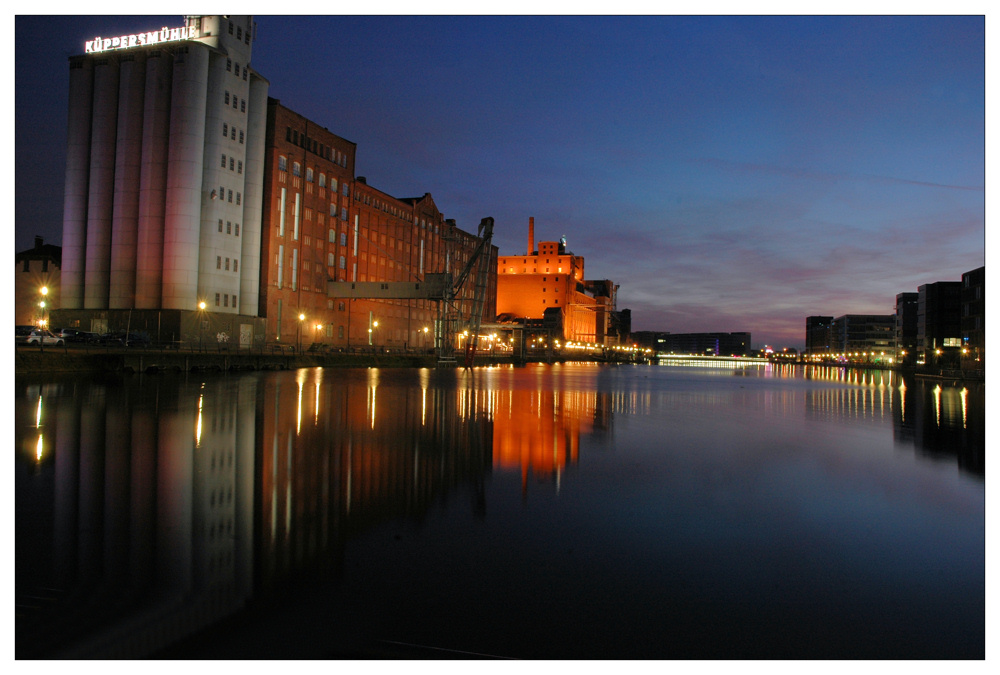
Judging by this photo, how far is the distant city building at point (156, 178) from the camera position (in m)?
57.8

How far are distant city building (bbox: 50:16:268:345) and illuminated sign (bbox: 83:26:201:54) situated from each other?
12 centimetres

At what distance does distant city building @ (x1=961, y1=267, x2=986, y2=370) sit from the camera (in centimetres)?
7562

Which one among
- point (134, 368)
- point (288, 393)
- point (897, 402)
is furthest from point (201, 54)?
point (897, 402)

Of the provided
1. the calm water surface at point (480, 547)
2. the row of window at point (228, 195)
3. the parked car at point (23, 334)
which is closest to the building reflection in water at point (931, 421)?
the calm water surface at point (480, 547)

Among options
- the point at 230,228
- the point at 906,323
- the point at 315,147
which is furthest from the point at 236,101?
A: the point at 906,323

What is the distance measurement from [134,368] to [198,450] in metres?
29.6

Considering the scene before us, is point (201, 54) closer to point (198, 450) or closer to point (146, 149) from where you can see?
point (146, 149)

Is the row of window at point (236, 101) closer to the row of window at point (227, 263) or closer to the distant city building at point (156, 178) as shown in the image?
the distant city building at point (156, 178)

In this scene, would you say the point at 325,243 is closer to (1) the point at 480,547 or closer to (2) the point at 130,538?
(2) the point at 130,538

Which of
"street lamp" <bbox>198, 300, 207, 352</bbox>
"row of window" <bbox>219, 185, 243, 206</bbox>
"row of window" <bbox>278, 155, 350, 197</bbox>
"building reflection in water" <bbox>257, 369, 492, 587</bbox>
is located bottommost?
"building reflection in water" <bbox>257, 369, 492, 587</bbox>

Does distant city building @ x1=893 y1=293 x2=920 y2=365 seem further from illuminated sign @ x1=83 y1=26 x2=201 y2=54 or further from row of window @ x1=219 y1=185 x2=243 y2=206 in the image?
illuminated sign @ x1=83 y1=26 x2=201 y2=54

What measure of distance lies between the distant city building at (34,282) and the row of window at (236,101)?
27413mm

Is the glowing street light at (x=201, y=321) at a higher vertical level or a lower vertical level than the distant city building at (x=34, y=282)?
lower

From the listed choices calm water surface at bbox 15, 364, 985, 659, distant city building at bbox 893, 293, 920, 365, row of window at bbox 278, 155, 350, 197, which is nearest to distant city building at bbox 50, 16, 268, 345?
row of window at bbox 278, 155, 350, 197
